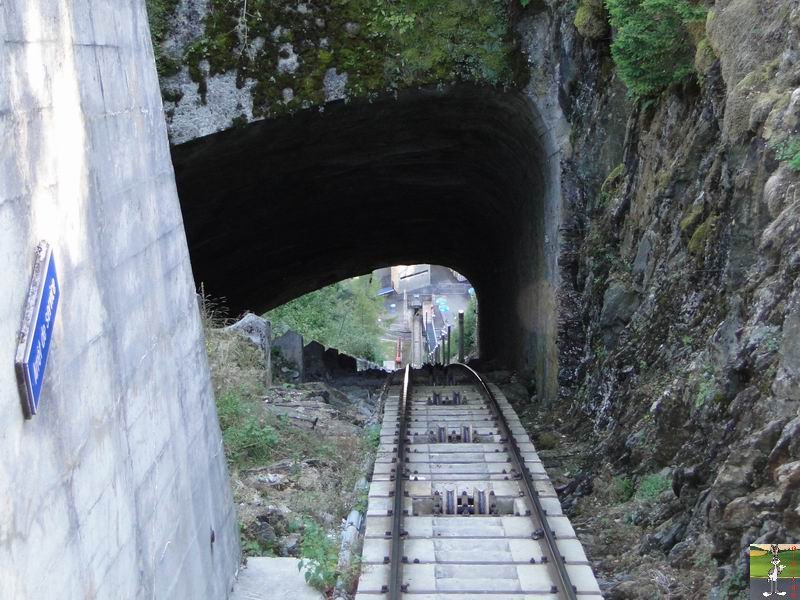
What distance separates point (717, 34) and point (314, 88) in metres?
5.89

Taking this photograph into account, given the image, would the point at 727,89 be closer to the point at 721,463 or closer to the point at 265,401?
the point at 721,463

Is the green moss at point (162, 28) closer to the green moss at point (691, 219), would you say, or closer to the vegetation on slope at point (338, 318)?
the green moss at point (691, 219)

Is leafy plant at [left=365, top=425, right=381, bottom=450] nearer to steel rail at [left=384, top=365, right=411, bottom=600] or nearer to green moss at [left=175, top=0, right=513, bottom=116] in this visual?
steel rail at [left=384, top=365, right=411, bottom=600]

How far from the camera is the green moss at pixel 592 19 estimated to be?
10773 mm

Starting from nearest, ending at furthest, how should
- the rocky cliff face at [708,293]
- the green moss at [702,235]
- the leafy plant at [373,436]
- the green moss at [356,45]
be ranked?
the rocky cliff face at [708,293]
the green moss at [702,235]
the leafy plant at [373,436]
the green moss at [356,45]

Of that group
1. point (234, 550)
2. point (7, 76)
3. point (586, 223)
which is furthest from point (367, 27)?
point (7, 76)

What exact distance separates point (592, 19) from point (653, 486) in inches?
237

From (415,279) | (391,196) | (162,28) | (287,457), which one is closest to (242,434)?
(287,457)

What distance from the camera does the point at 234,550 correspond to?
6555mm

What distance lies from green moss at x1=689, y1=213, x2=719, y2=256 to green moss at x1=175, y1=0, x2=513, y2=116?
5.16m

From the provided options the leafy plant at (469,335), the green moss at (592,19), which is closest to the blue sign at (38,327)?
the green moss at (592,19)

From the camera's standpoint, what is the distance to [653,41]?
8.66 m

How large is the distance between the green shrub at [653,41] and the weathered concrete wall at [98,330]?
518cm

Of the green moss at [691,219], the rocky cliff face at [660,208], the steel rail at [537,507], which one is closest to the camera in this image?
the rocky cliff face at [660,208]
